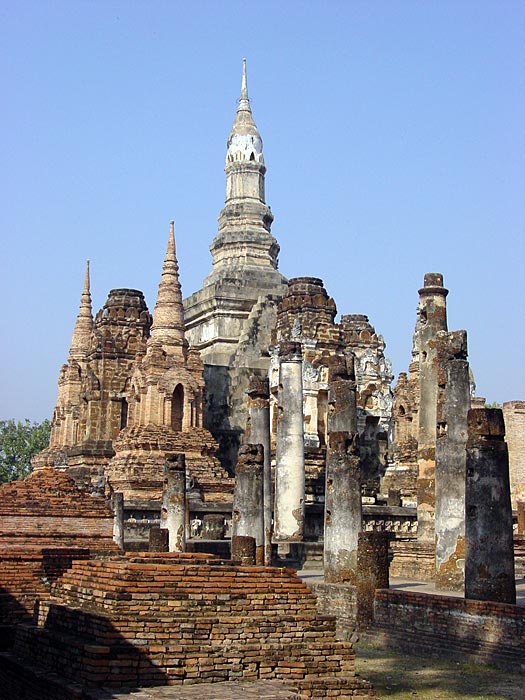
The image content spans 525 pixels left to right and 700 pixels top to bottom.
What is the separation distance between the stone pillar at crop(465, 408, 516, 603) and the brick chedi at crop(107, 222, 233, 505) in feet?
55.7

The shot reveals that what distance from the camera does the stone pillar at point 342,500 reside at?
15.2 meters

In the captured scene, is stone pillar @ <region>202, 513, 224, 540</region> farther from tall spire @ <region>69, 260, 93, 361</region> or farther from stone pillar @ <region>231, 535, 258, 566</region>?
tall spire @ <region>69, 260, 93, 361</region>

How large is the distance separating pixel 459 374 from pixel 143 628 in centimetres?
896

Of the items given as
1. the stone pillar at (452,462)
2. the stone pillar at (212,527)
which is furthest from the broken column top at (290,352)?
the stone pillar at (452,462)

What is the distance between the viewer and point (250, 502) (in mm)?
17641

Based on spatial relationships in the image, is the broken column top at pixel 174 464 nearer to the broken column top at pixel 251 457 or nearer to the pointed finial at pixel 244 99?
the broken column top at pixel 251 457

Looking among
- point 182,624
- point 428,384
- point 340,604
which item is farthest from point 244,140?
point 182,624

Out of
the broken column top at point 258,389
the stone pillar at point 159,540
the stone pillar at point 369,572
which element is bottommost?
the stone pillar at point 369,572

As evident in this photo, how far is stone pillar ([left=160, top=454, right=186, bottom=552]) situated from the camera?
19.2m

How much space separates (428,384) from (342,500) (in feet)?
12.5

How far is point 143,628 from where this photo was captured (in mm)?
8359

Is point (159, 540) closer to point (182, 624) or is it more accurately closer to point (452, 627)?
point (452, 627)

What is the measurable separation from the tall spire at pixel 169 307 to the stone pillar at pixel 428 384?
15.6 meters

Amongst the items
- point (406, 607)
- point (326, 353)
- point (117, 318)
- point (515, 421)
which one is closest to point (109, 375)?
point (117, 318)
